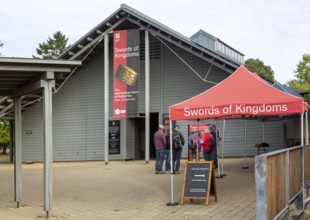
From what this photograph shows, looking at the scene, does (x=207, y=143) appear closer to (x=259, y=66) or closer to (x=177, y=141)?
(x=177, y=141)

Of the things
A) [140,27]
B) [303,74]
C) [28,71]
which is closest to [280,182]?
[28,71]

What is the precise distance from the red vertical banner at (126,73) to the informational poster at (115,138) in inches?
110

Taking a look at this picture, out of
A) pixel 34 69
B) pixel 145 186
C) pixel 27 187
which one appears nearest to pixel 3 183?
pixel 27 187

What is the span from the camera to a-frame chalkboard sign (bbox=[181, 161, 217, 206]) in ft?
31.8

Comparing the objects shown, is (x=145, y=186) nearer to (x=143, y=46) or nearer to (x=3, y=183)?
(x=3, y=183)

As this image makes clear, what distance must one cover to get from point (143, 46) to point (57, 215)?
17.3 meters

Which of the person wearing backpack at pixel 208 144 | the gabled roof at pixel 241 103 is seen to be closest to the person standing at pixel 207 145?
the person wearing backpack at pixel 208 144

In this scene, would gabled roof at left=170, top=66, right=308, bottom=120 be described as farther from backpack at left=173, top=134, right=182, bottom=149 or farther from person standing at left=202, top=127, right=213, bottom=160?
person standing at left=202, top=127, right=213, bottom=160

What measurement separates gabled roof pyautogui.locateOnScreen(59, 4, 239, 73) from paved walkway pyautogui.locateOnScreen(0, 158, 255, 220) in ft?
25.7

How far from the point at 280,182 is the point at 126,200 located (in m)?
4.78

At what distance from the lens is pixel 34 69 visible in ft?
29.2

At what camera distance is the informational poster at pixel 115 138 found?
25219mm

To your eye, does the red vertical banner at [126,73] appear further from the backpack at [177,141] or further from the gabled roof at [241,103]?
the gabled roof at [241,103]

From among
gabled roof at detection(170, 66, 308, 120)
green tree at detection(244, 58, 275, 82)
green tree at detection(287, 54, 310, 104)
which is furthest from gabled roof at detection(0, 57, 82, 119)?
green tree at detection(244, 58, 275, 82)
